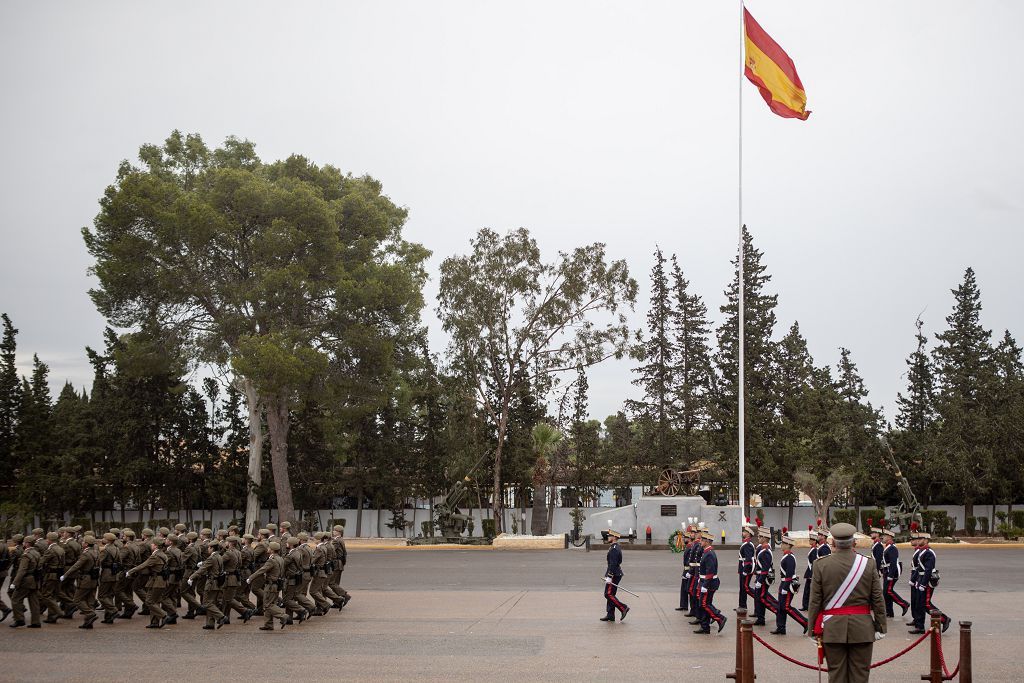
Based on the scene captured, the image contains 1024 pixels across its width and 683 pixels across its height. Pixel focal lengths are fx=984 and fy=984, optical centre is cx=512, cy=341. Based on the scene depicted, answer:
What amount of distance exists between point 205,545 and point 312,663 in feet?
18.6

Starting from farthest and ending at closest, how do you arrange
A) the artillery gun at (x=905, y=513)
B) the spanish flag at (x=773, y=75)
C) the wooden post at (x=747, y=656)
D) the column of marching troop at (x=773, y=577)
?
the artillery gun at (x=905, y=513) → the spanish flag at (x=773, y=75) → the column of marching troop at (x=773, y=577) → the wooden post at (x=747, y=656)

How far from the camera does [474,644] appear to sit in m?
13.6

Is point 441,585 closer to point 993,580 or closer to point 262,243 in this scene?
point 993,580

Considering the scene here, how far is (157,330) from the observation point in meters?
42.1

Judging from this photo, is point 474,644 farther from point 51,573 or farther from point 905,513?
point 905,513

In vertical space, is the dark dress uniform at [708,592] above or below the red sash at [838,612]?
below

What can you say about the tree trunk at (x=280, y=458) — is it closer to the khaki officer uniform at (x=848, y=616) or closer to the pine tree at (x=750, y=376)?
the pine tree at (x=750, y=376)

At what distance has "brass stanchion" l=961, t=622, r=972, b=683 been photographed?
→ 9.42m

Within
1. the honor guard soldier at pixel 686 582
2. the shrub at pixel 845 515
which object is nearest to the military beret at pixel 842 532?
the honor guard soldier at pixel 686 582

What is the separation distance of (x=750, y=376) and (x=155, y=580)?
140 ft

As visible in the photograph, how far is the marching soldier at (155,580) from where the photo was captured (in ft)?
50.8

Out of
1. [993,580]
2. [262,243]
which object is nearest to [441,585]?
[993,580]

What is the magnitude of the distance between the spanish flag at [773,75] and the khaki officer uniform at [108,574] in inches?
890

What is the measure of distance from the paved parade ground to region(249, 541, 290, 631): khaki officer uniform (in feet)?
0.87
